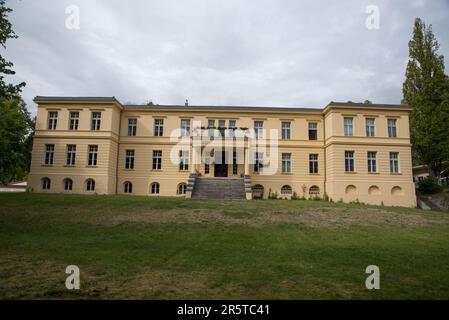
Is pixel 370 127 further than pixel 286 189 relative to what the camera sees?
No

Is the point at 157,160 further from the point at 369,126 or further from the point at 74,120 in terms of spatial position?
the point at 369,126

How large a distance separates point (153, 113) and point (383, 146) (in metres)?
21.4

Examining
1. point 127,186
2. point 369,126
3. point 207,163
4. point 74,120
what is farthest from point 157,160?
point 369,126

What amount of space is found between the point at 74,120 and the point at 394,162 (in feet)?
95.1

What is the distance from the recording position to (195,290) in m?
5.05

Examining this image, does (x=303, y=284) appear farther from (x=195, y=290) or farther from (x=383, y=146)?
(x=383, y=146)

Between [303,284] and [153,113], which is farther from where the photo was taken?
[153,113]

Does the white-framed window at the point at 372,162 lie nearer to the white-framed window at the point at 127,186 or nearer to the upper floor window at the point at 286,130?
the upper floor window at the point at 286,130

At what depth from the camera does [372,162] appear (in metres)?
26.3

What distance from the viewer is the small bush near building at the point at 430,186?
2731 cm

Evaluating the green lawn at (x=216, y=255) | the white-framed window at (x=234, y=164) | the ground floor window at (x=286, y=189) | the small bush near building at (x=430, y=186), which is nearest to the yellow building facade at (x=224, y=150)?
the white-framed window at (x=234, y=164)

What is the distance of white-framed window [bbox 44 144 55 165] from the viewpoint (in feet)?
85.9
